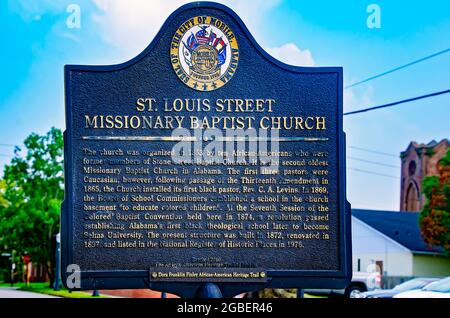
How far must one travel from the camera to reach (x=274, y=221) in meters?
7.46

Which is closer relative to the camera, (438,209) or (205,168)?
(205,168)

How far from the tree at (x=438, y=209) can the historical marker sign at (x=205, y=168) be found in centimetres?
1478

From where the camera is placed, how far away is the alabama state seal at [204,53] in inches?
298

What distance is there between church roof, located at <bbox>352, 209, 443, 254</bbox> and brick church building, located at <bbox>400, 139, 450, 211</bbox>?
564mm

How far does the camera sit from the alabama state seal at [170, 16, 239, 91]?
24.8 feet

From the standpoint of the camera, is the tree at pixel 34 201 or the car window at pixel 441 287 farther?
the tree at pixel 34 201

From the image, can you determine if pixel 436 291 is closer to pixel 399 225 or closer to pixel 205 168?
pixel 205 168

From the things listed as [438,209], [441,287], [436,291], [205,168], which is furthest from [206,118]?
[438,209]

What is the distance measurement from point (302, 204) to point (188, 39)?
7.51ft

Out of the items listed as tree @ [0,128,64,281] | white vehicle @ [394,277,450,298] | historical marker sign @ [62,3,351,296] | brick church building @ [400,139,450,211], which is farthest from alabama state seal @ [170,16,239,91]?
brick church building @ [400,139,450,211]

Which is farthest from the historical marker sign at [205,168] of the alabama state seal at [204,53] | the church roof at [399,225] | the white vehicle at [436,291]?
the church roof at [399,225]

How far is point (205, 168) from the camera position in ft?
24.5

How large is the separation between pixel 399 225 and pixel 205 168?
21178 mm

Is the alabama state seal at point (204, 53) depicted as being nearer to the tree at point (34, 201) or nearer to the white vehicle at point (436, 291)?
the white vehicle at point (436, 291)
